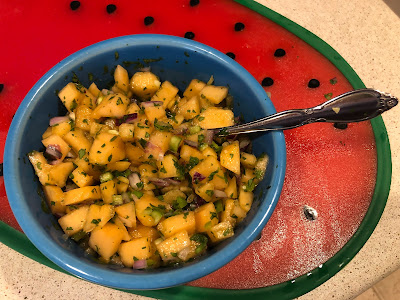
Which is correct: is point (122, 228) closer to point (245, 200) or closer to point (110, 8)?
point (245, 200)

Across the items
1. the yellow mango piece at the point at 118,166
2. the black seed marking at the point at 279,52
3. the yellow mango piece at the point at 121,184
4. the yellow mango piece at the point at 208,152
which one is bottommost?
the yellow mango piece at the point at 121,184

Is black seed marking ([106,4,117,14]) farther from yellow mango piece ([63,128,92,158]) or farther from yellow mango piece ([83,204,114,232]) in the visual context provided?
yellow mango piece ([83,204,114,232])

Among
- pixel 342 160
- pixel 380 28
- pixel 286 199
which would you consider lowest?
pixel 286 199

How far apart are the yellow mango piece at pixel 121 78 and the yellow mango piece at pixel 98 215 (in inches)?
13.4

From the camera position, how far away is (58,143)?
893mm

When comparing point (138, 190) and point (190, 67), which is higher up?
point (190, 67)

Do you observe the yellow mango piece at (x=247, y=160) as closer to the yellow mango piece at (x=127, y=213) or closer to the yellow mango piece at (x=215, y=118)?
the yellow mango piece at (x=215, y=118)

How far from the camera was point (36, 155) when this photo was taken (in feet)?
2.93

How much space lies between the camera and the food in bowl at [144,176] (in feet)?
2.68

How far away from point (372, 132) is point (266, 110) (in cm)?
54

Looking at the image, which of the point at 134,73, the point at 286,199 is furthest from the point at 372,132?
the point at 134,73

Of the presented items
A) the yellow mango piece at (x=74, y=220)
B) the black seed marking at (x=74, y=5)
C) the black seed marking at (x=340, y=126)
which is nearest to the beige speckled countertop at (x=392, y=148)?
the black seed marking at (x=340, y=126)

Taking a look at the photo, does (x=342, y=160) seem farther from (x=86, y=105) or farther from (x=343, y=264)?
(x=86, y=105)

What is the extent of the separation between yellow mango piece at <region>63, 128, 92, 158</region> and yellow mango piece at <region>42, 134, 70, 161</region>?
0.01 m
